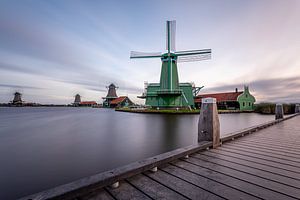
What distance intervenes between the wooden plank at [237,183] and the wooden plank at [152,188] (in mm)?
513

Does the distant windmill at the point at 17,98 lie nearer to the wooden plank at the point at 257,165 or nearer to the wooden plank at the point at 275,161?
the wooden plank at the point at 257,165

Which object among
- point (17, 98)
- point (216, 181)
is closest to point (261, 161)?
point (216, 181)

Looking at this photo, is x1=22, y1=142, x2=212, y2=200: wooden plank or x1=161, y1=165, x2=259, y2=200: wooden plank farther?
x1=161, y1=165, x2=259, y2=200: wooden plank

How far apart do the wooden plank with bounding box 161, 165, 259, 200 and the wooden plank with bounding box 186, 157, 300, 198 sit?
298 millimetres

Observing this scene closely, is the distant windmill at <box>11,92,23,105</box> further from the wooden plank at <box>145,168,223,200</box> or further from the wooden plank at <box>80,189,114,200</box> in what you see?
the wooden plank at <box>145,168,223,200</box>

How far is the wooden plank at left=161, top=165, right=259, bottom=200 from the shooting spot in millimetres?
1104

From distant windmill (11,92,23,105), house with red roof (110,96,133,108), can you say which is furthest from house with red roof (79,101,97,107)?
house with red roof (110,96,133,108)

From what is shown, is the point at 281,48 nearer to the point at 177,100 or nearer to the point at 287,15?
the point at 287,15

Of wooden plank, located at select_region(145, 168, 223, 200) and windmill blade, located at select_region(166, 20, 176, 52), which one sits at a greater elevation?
windmill blade, located at select_region(166, 20, 176, 52)

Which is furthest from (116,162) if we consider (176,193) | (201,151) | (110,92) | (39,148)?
(110,92)

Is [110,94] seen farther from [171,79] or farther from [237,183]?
[237,183]

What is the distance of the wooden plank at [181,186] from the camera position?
1094 mm

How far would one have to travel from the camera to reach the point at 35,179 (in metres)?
2.82

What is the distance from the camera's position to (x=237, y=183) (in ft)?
4.25
